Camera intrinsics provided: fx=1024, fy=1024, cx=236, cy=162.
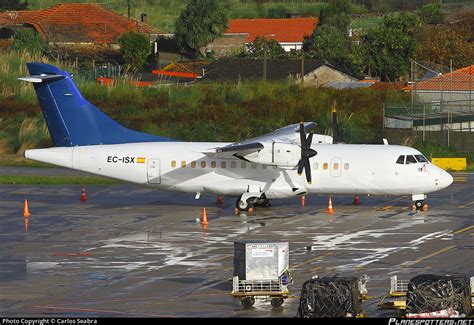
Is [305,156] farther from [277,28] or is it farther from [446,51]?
[277,28]

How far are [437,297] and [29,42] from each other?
72.5 metres

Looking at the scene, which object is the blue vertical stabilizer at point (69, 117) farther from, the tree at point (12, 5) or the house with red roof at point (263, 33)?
the tree at point (12, 5)

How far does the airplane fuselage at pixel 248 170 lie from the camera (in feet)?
129

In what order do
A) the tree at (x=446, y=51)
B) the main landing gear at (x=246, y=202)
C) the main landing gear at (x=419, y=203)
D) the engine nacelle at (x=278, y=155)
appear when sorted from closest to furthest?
the engine nacelle at (x=278, y=155), the main landing gear at (x=419, y=203), the main landing gear at (x=246, y=202), the tree at (x=446, y=51)

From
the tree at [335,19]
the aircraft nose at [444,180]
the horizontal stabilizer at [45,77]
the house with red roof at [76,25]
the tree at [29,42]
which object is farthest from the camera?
the tree at [335,19]

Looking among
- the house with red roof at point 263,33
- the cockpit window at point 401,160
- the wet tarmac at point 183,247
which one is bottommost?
the wet tarmac at point 183,247

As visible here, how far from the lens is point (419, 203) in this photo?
131ft

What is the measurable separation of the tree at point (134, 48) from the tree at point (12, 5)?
33306 mm

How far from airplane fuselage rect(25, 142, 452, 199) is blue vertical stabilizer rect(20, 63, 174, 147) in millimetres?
501

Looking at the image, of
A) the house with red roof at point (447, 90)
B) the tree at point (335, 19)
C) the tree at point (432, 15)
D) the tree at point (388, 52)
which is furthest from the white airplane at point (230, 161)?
the tree at point (432, 15)

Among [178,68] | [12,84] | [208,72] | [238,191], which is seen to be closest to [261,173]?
[238,191]

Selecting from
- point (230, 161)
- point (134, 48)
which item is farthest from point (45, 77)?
point (134, 48)

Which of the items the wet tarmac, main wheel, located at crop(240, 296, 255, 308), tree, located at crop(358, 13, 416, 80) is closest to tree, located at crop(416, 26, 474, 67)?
tree, located at crop(358, 13, 416, 80)

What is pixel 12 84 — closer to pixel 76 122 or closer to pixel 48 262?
pixel 76 122
